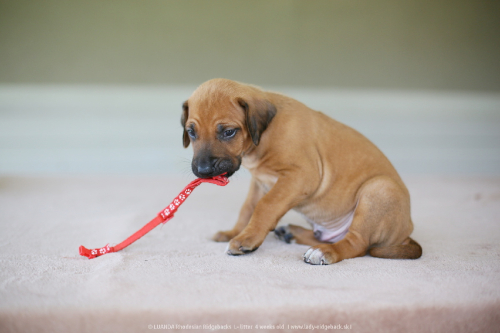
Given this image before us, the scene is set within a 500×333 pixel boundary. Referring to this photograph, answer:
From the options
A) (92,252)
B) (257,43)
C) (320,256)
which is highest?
(257,43)

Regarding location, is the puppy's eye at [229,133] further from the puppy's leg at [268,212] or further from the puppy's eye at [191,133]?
the puppy's leg at [268,212]

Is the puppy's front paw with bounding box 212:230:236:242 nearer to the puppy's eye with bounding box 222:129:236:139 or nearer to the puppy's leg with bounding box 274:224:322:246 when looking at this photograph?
the puppy's leg with bounding box 274:224:322:246

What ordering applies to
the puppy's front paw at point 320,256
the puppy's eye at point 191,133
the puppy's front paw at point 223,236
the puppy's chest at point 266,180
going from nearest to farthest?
the puppy's front paw at point 320,256
the puppy's eye at point 191,133
the puppy's chest at point 266,180
the puppy's front paw at point 223,236

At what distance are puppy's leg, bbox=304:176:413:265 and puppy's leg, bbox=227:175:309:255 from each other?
440 mm

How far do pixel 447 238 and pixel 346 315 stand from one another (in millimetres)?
2134

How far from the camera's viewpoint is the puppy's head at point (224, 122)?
9.27ft

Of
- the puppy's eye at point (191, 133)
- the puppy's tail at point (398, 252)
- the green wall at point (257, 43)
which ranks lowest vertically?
the puppy's tail at point (398, 252)

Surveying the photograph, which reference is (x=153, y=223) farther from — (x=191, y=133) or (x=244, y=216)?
(x=244, y=216)

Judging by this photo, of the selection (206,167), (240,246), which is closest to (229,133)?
(206,167)

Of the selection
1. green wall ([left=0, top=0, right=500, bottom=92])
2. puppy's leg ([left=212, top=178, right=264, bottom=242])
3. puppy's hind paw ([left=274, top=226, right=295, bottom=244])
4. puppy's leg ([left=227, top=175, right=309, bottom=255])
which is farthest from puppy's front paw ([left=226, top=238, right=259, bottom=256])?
green wall ([left=0, top=0, right=500, bottom=92])

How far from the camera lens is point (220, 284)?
2115 mm

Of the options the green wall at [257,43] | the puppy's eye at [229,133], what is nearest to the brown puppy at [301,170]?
the puppy's eye at [229,133]

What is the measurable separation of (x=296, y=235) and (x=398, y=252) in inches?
35.7

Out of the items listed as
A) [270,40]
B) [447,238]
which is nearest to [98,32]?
[270,40]
